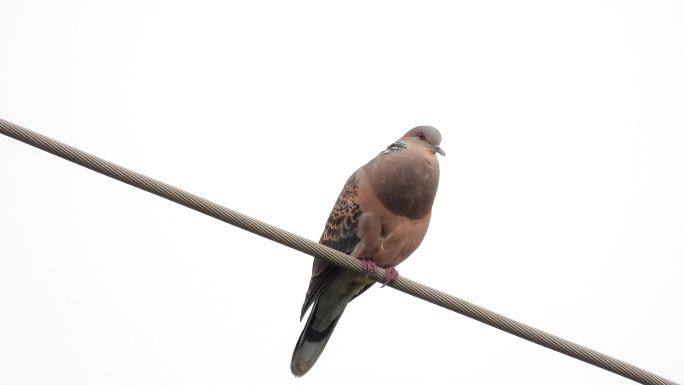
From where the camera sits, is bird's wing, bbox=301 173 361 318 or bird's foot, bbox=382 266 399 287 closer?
bird's foot, bbox=382 266 399 287

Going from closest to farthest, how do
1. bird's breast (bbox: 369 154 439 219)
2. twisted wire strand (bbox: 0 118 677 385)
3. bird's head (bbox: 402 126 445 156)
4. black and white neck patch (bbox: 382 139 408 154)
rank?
twisted wire strand (bbox: 0 118 677 385) → bird's breast (bbox: 369 154 439 219) → black and white neck patch (bbox: 382 139 408 154) → bird's head (bbox: 402 126 445 156)

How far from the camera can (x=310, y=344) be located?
20.5ft

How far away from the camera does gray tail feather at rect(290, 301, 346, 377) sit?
6.19m

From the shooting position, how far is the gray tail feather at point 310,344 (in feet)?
20.3

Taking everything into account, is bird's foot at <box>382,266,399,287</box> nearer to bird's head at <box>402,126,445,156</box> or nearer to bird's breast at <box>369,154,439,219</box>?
bird's breast at <box>369,154,439,219</box>

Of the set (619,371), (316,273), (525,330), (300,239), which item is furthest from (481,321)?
(316,273)

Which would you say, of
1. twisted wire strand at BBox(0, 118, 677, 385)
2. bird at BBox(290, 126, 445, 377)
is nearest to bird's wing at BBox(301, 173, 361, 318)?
bird at BBox(290, 126, 445, 377)

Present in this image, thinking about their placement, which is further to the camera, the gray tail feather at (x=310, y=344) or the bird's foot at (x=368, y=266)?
the gray tail feather at (x=310, y=344)

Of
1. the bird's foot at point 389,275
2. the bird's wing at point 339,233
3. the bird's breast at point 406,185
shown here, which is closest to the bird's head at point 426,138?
the bird's breast at point 406,185

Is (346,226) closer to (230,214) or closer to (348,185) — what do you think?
(348,185)

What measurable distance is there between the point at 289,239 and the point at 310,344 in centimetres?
230

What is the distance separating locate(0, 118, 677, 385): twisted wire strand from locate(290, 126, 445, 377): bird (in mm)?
1207

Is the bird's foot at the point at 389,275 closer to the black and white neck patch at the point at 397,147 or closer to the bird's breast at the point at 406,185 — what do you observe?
the bird's breast at the point at 406,185

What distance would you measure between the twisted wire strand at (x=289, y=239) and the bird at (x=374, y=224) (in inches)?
47.5
